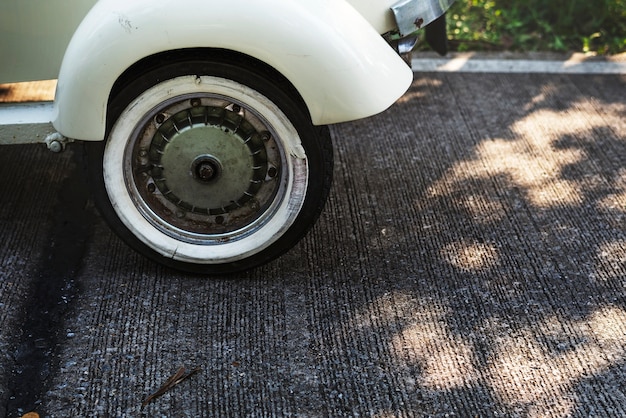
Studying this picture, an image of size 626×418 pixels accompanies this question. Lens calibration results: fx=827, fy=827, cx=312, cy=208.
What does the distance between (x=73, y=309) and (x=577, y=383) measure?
1.71 meters

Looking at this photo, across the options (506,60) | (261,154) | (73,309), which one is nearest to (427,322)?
(261,154)

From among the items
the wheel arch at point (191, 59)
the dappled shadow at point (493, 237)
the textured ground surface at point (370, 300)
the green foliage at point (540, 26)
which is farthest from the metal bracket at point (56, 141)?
the green foliage at point (540, 26)

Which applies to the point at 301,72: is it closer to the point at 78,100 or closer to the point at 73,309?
the point at 78,100

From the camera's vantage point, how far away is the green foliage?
5.25 metres

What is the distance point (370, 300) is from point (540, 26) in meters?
3.19

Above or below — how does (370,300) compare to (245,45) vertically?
below

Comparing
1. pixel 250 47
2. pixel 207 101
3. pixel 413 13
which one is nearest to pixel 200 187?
pixel 207 101

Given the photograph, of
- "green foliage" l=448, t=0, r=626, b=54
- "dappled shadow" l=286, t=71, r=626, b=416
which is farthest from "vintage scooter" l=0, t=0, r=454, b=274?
"green foliage" l=448, t=0, r=626, b=54

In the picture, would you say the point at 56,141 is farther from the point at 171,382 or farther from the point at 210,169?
the point at 171,382

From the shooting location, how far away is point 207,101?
2857 mm

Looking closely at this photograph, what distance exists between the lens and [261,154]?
2.95 m

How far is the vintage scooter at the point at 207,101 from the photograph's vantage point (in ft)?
8.66

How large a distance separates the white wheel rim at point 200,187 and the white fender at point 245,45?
13 cm

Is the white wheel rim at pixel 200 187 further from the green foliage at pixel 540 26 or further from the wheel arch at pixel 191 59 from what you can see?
the green foliage at pixel 540 26
